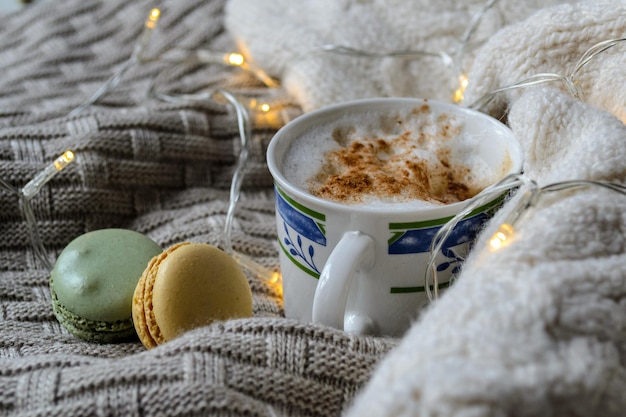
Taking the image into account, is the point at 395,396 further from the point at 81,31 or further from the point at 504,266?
the point at 81,31

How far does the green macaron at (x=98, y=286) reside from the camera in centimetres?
56

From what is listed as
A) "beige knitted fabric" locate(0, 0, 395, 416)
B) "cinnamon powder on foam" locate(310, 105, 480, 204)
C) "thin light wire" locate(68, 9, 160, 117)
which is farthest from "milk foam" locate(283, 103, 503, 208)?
"thin light wire" locate(68, 9, 160, 117)

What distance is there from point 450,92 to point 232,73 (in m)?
0.29

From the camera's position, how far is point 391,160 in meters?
0.58

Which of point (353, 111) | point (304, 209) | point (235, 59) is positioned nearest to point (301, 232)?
point (304, 209)

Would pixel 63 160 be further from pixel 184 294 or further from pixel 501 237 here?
pixel 501 237

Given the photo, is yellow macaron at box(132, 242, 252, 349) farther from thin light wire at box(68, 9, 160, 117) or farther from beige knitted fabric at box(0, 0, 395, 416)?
thin light wire at box(68, 9, 160, 117)

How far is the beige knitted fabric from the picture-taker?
450 millimetres

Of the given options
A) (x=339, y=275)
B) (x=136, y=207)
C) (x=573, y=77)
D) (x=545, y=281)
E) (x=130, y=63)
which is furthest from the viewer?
(x=130, y=63)

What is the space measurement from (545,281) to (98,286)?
0.35 meters

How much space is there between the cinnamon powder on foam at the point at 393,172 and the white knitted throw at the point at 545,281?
0.19 ft

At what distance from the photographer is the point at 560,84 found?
1.97ft

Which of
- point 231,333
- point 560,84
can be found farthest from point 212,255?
point 560,84

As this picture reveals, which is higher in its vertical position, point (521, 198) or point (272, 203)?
point (521, 198)
